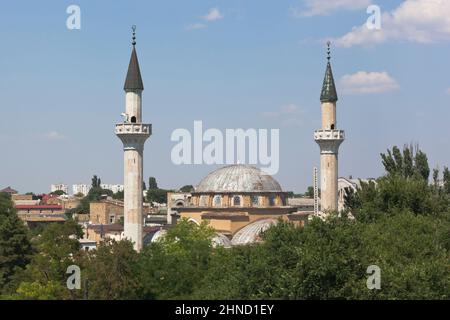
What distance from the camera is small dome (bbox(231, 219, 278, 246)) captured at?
3859cm

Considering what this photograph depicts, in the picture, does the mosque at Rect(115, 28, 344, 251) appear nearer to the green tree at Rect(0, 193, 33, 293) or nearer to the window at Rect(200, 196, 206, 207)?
the window at Rect(200, 196, 206, 207)

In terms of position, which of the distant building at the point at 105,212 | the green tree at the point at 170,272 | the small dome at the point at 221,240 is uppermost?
the distant building at the point at 105,212

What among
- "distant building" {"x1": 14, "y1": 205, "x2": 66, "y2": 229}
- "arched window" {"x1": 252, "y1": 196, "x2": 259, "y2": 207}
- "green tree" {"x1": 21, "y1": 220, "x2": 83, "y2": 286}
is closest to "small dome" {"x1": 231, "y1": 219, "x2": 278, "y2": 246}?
"arched window" {"x1": 252, "y1": 196, "x2": 259, "y2": 207}

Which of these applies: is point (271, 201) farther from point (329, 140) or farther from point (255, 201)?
point (329, 140)

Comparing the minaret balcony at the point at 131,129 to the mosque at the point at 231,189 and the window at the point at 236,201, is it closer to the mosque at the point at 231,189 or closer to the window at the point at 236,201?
the mosque at the point at 231,189

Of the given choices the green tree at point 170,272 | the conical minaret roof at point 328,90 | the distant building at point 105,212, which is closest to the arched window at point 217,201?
the conical minaret roof at point 328,90

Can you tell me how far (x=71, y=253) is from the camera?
93.0 feet

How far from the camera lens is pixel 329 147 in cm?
3859

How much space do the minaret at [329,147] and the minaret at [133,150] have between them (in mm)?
8991

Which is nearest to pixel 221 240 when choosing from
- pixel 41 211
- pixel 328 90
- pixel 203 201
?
pixel 203 201

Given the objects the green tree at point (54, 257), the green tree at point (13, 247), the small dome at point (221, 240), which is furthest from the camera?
the small dome at point (221, 240)

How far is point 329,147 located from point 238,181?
6.10m

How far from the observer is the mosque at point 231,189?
112 feet
